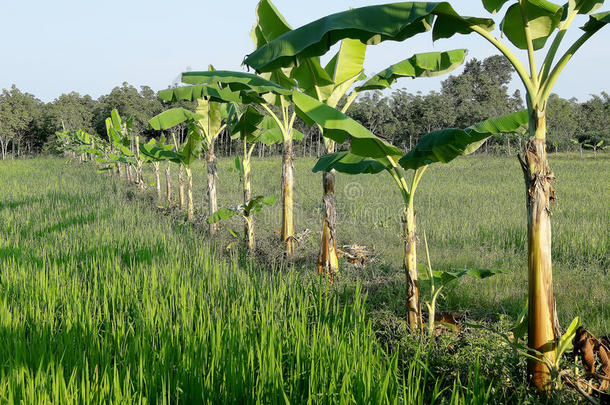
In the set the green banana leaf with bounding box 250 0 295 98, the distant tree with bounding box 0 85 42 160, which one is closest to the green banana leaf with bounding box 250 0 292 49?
the green banana leaf with bounding box 250 0 295 98

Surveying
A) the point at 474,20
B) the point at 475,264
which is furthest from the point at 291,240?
the point at 474,20

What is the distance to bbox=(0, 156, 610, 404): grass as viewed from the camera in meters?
1.89

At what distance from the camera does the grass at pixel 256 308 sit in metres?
1.89

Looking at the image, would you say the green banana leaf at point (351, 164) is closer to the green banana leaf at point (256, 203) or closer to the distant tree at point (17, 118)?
the green banana leaf at point (256, 203)

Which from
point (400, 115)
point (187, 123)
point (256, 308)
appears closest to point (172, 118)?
point (187, 123)

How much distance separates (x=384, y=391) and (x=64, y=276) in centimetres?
316

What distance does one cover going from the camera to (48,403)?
5.47ft

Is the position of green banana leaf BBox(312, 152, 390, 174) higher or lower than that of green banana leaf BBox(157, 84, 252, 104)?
lower

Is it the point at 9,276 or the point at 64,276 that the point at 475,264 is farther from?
the point at 9,276

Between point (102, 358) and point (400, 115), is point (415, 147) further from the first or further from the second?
point (400, 115)

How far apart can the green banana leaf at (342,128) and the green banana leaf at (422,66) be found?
142 cm

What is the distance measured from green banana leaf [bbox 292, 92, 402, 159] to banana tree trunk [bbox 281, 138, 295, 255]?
2.34 m

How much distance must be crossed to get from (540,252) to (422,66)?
238 cm

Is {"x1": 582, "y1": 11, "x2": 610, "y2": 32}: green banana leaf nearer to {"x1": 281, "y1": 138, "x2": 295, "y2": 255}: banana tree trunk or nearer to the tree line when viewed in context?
{"x1": 281, "y1": 138, "x2": 295, "y2": 255}: banana tree trunk
